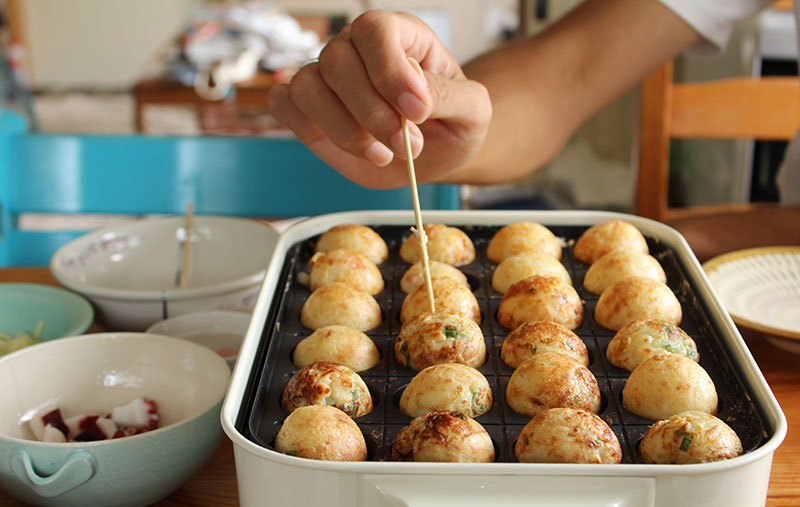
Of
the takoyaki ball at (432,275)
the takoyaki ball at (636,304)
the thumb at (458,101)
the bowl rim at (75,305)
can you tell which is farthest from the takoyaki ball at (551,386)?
the bowl rim at (75,305)

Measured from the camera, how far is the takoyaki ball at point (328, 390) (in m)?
0.85

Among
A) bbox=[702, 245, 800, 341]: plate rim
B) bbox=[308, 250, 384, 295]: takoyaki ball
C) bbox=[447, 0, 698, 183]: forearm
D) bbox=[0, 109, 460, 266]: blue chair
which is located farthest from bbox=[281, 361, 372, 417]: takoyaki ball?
bbox=[0, 109, 460, 266]: blue chair

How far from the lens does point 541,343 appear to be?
93cm

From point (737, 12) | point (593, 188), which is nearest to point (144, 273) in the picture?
point (737, 12)

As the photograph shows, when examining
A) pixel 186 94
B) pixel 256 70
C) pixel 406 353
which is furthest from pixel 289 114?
pixel 256 70

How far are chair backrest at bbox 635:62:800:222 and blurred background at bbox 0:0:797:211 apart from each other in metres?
0.20

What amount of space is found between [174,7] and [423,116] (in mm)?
6893

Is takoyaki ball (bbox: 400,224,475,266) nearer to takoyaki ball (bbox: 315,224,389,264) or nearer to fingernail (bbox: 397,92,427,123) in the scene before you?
takoyaki ball (bbox: 315,224,389,264)

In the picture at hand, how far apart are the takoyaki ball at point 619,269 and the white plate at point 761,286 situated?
17 centimetres

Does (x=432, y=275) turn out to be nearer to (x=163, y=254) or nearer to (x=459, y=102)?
(x=459, y=102)

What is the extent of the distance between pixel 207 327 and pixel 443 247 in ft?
1.27

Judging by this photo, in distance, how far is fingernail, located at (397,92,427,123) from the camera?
100cm

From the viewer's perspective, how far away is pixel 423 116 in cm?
102

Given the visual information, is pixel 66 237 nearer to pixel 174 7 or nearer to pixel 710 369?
pixel 710 369
